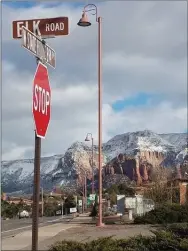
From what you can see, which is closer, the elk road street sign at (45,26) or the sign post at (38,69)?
the sign post at (38,69)

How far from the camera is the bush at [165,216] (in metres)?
30.2

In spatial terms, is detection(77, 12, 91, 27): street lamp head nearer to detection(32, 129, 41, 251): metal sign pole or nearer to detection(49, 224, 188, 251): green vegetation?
detection(49, 224, 188, 251): green vegetation

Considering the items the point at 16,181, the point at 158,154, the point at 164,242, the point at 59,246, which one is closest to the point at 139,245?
the point at 164,242

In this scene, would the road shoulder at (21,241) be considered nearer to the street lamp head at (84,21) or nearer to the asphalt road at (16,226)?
the asphalt road at (16,226)

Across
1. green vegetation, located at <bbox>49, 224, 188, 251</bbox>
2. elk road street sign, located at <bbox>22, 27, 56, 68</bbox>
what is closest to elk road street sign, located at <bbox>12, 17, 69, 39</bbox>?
elk road street sign, located at <bbox>22, 27, 56, 68</bbox>

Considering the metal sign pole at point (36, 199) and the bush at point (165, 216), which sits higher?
the metal sign pole at point (36, 199)

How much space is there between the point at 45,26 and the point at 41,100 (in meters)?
0.91

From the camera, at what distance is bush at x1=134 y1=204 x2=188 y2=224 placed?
98.9 ft

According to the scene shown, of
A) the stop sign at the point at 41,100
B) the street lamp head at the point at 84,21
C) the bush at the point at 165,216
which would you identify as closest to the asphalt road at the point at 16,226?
the bush at the point at 165,216

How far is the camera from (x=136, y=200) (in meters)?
43.0

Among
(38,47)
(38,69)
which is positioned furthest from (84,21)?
(38,69)

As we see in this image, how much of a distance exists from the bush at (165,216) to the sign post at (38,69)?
82.4ft

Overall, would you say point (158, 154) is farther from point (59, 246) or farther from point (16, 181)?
point (59, 246)

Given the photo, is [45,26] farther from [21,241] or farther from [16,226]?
[16,226]
